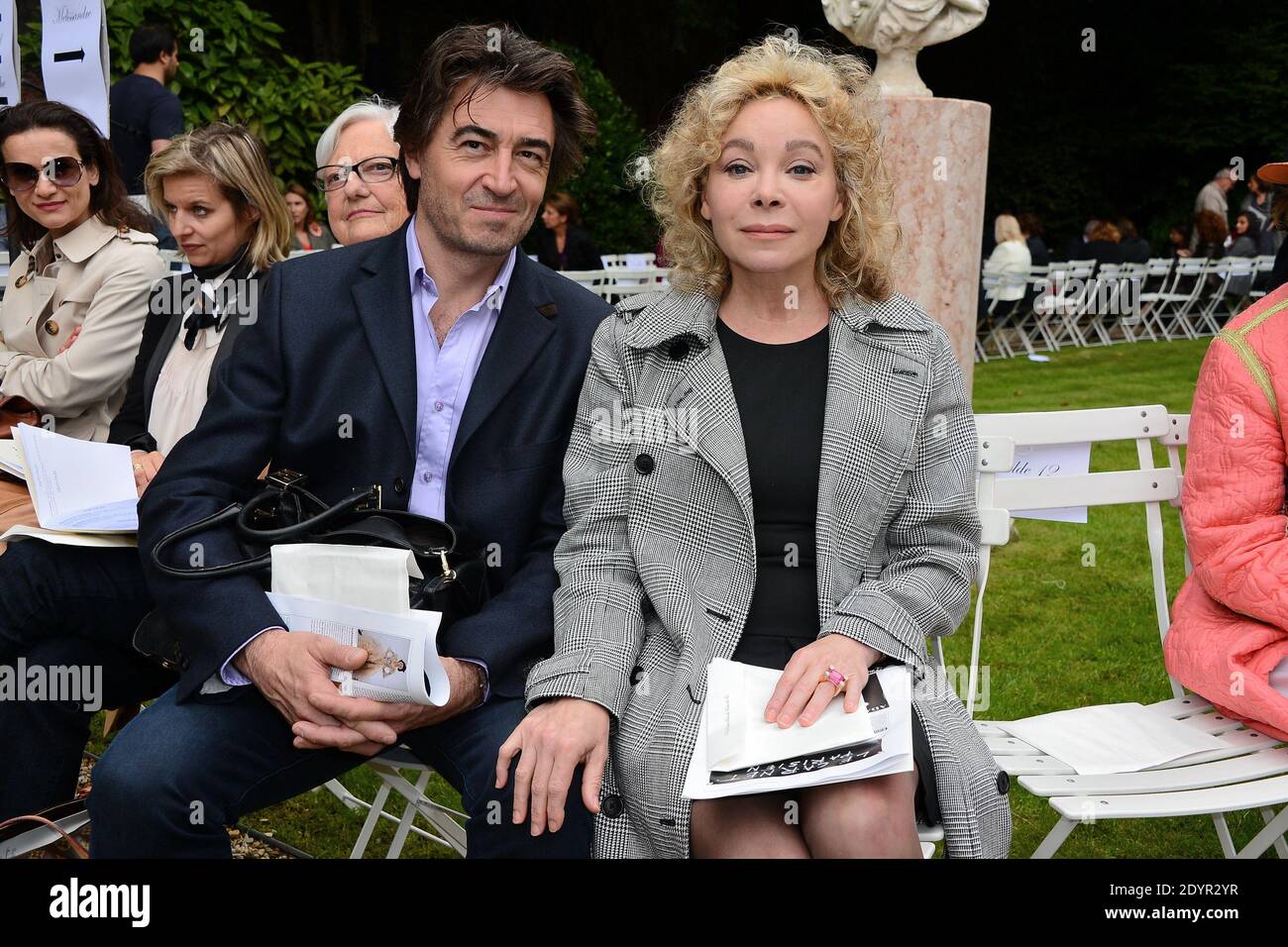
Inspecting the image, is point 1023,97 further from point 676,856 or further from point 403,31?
point 676,856

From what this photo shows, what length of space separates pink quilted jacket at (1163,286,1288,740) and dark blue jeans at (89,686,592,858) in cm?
154

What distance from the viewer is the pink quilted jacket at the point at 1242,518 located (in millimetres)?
2918

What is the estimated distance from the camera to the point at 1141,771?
A: 113 inches

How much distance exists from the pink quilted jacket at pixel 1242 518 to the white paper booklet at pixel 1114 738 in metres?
0.13

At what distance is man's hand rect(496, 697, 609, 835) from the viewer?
235 centimetres

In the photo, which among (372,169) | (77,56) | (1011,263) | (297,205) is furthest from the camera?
(1011,263)

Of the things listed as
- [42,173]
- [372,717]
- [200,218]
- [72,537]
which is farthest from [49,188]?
[372,717]

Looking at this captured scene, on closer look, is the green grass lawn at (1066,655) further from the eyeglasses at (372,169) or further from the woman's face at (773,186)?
the woman's face at (773,186)

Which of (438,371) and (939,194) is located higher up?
(939,194)

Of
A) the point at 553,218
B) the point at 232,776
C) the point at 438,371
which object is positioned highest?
the point at 553,218

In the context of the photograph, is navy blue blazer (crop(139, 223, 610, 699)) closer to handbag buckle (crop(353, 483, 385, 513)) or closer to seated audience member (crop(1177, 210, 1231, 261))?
handbag buckle (crop(353, 483, 385, 513))

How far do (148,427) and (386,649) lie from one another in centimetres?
170

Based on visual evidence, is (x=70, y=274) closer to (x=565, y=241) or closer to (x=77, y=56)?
(x=77, y=56)

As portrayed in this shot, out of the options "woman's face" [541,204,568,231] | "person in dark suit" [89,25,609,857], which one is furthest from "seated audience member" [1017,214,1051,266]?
"person in dark suit" [89,25,609,857]
